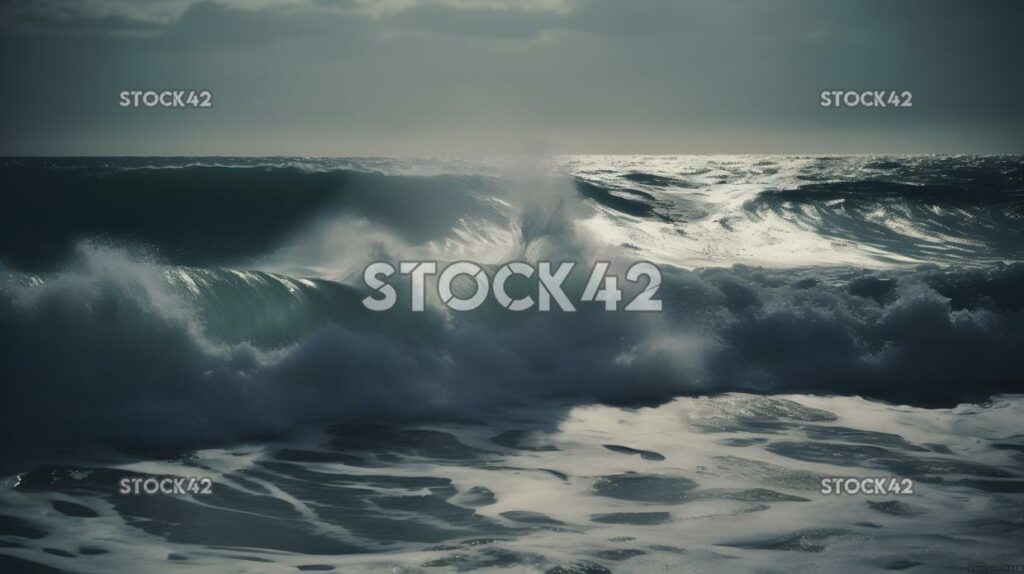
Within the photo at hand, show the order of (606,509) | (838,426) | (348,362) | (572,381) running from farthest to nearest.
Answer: (572,381)
(348,362)
(838,426)
(606,509)

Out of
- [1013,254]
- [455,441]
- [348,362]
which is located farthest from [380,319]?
[1013,254]

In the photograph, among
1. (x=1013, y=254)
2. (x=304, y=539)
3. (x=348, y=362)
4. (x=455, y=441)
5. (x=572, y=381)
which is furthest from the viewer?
(x=1013, y=254)

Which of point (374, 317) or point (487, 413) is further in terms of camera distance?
point (374, 317)

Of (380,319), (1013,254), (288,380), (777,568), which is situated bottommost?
(777,568)

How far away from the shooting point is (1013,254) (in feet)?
70.2

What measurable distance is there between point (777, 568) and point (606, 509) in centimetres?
141

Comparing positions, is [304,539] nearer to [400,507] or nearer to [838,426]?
[400,507]

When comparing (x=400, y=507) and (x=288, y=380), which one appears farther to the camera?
(x=288, y=380)

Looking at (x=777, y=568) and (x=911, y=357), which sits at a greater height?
(x=911, y=357)

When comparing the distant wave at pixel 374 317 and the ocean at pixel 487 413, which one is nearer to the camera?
the ocean at pixel 487 413

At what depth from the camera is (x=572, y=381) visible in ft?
35.3

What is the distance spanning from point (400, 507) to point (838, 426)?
185 inches

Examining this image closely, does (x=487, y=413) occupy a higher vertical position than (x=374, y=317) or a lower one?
lower

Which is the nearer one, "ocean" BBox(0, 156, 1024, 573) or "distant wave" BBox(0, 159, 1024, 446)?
"ocean" BBox(0, 156, 1024, 573)
